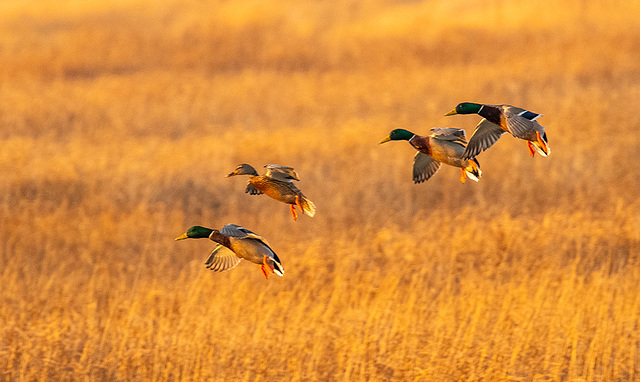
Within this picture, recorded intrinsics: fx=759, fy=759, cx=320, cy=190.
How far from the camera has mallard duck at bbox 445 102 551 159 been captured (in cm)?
154

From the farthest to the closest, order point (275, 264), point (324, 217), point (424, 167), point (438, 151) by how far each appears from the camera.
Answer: point (324, 217)
point (424, 167)
point (438, 151)
point (275, 264)

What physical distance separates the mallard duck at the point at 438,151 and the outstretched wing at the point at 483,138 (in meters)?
0.02

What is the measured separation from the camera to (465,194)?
43.0 ft

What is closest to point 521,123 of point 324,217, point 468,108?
point 468,108

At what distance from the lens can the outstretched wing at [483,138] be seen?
5.18ft

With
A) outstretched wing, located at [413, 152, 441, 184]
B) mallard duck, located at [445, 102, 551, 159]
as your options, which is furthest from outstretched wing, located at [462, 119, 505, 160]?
outstretched wing, located at [413, 152, 441, 184]

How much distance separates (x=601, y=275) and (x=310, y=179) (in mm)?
5895

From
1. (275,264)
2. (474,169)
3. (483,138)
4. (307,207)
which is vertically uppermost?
(483,138)

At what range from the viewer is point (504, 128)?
5.20ft

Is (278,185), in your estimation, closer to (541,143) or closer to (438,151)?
(438,151)

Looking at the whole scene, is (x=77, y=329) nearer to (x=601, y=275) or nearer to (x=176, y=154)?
(x=601, y=275)

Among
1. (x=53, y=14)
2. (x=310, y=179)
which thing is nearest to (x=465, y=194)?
(x=310, y=179)

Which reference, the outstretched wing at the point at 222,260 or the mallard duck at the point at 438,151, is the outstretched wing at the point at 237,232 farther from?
the mallard duck at the point at 438,151

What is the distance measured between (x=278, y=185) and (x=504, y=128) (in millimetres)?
495
